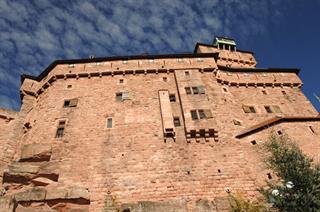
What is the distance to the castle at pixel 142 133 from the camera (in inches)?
631

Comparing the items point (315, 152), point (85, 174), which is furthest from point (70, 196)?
point (315, 152)

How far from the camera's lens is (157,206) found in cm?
1463

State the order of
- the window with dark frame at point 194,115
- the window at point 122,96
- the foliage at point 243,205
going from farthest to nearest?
the window at point 122,96, the window with dark frame at point 194,115, the foliage at point 243,205

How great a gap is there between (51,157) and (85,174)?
2.72 m

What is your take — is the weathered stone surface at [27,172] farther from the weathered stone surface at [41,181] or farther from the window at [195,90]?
the window at [195,90]

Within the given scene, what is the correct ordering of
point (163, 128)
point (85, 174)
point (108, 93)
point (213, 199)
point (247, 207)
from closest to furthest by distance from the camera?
point (247, 207), point (213, 199), point (85, 174), point (163, 128), point (108, 93)

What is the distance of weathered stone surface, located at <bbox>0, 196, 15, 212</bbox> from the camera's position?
1378cm

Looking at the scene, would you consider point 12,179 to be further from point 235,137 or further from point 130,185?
point 235,137

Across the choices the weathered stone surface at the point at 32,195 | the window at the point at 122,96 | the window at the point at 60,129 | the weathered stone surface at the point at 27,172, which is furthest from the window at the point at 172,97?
the weathered stone surface at the point at 32,195

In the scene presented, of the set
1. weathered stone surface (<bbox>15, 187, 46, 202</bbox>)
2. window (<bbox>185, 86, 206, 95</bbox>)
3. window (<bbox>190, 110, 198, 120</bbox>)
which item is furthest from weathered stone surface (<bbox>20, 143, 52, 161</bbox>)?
window (<bbox>185, 86, 206, 95</bbox>)

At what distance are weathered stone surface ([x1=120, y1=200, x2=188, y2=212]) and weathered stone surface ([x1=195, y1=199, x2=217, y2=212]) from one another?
687 mm

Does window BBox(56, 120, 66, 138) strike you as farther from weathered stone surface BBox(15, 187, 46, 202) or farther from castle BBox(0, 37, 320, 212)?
weathered stone surface BBox(15, 187, 46, 202)

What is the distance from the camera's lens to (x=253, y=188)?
16.5 meters

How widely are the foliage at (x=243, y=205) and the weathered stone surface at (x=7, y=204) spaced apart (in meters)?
11.2
